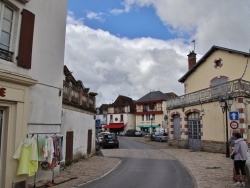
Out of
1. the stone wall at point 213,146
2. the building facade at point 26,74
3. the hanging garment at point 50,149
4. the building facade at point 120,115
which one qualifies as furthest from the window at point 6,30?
the building facade at point 120,115

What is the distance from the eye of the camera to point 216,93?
22203 mm

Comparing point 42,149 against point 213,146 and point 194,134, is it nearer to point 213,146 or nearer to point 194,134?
point 213,146

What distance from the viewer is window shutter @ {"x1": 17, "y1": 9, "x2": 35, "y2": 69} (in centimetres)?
871

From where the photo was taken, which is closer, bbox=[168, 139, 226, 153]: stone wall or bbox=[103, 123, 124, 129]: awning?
bbox=[168, 139, 226, 153]: stone wall

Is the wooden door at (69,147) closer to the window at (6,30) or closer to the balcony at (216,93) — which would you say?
the window at (6,30)

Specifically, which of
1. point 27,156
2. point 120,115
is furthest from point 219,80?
point 120,115

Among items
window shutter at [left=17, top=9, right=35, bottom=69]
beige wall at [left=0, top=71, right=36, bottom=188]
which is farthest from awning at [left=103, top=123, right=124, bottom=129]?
beige wall at [left=0, top=71, right=36, bottom=188]

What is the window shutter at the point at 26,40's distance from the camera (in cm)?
871

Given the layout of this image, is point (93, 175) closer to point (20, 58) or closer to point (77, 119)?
point (77, 119)

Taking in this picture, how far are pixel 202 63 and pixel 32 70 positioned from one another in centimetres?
2388

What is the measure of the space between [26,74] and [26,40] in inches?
41.9

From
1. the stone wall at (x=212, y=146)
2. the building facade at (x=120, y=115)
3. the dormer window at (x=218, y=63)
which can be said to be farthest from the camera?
the building facade at (x=120, y=115)

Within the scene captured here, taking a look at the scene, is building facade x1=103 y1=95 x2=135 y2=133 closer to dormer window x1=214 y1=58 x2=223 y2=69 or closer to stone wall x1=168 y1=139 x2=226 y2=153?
dormer window x1=214 y1=58 x2=223 y2=69

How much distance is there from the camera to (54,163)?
9.53 meters
